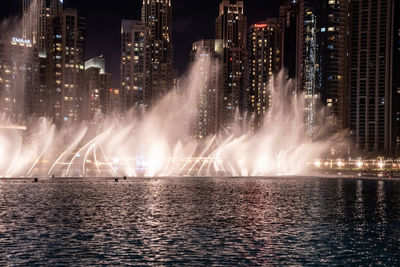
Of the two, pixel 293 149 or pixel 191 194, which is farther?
pixel 293 149

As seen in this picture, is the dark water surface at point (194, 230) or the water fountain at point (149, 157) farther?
the water fountain at point (149, 157)

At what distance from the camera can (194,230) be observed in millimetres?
36125

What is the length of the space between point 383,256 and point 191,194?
122ft

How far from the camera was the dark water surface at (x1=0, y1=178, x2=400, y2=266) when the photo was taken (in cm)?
2772

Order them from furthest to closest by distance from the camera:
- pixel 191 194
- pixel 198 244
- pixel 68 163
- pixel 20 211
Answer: pixel 68 163, pixel 191 194, pixel 20 211, pixel 198 244

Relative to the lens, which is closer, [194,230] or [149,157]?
[194,230]

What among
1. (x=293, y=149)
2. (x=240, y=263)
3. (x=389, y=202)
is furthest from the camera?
(x=293, y=149)

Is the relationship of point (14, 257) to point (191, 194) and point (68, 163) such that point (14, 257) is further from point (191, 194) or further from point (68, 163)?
point (68, 163)

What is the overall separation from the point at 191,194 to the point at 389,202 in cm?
2187

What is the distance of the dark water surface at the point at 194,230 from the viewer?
27.7 m

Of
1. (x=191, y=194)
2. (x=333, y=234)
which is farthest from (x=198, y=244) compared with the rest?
(x=191, y=194)

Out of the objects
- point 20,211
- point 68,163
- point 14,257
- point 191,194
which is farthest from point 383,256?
point 68,163

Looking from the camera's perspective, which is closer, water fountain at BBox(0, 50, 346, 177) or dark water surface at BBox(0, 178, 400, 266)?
dark water surface at BBox(0, 178, 400, 266)

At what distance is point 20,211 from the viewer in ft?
147
